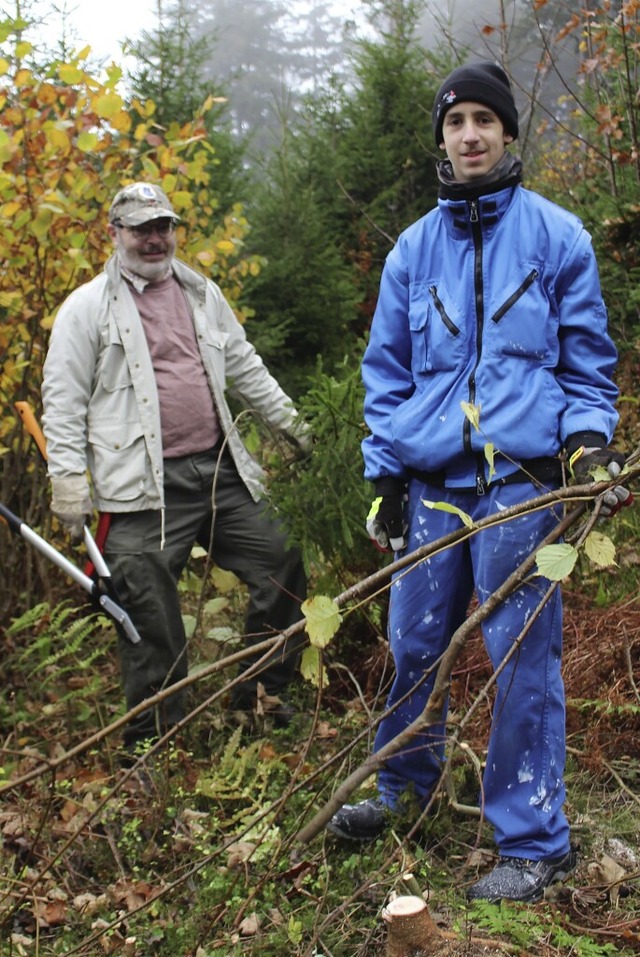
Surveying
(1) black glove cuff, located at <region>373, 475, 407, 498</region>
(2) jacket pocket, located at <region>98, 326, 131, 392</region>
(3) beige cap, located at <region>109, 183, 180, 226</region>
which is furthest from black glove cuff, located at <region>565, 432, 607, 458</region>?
(3) beige cap, located at <region>109, 183, 180, 226</region>

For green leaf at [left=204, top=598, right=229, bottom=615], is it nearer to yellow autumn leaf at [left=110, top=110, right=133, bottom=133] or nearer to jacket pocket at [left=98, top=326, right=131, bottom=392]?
jacket pocket at [left=98, top=326, right=131, bottom=392]

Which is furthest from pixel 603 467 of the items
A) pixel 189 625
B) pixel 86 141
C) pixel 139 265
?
pixel 86 141

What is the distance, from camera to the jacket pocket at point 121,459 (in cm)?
438

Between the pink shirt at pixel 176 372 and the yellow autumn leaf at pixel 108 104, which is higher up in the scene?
the yellow autumn leaf at pixel 108 104

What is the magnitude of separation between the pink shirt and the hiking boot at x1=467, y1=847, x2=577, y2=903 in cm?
232

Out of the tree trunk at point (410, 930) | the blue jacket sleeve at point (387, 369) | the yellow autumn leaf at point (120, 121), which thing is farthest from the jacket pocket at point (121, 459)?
the tree trunk at point (410, 930)

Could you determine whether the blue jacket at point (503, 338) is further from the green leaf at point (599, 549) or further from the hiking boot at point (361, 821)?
the hiking boot at point (361, 821)

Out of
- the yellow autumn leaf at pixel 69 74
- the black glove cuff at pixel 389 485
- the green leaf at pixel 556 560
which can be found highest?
the yellow autumn leaf at pixel 69 74

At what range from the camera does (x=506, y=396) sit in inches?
114

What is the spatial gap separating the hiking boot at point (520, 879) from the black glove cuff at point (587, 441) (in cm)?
120

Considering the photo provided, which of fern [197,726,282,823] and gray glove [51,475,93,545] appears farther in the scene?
gray glove [51,475,93,545]

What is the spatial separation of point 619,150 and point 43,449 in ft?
13.4

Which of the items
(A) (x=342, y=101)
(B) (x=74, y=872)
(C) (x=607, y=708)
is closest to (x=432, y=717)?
(C) (x=607, y=708)

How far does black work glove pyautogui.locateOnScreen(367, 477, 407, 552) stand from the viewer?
10.4 ft
